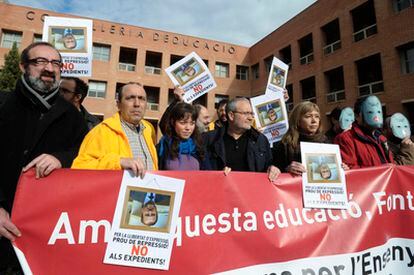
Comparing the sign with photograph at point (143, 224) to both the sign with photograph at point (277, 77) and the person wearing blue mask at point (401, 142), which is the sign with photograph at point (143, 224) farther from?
the sign with photograph at point (277, 77)

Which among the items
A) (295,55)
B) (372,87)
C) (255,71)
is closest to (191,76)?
(372,87)

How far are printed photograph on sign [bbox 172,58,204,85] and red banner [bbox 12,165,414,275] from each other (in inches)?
113

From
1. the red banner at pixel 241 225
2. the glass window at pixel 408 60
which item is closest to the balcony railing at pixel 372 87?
the glass window at pixel 408 60

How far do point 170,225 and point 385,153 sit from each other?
259 centimetres

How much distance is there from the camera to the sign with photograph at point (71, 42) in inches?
160

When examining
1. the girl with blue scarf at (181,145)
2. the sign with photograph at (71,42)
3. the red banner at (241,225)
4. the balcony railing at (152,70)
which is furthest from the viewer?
the balcony railing at (152,70)

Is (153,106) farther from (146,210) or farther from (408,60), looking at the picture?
(146,210)

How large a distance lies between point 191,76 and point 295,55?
18.9 m

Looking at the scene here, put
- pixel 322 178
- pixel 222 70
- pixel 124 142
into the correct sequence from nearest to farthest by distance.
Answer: pixel 124 142 < pixel 322 178 < pixel 222 70

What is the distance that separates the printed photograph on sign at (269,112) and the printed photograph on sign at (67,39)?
9.86 ft

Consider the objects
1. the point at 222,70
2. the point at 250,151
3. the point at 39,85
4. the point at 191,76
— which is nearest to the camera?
the point at 39,85

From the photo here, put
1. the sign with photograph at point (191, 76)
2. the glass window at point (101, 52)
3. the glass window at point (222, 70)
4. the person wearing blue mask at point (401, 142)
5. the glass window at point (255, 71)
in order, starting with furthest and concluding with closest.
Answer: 1. the glass window at point (255, 71)
2. the glass window at point (222, 70)
3. the glass window at point (101, 52)
4. the sign with photograph at point (191, 76)
5. the person wearing blue mask at point (401, 142)

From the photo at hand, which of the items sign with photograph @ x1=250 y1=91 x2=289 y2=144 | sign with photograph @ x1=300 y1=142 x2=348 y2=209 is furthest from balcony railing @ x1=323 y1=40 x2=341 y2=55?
sign with photograph @ x1=300 y1=142 x2=348 y2=209

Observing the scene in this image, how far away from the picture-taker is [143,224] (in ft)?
6.22
